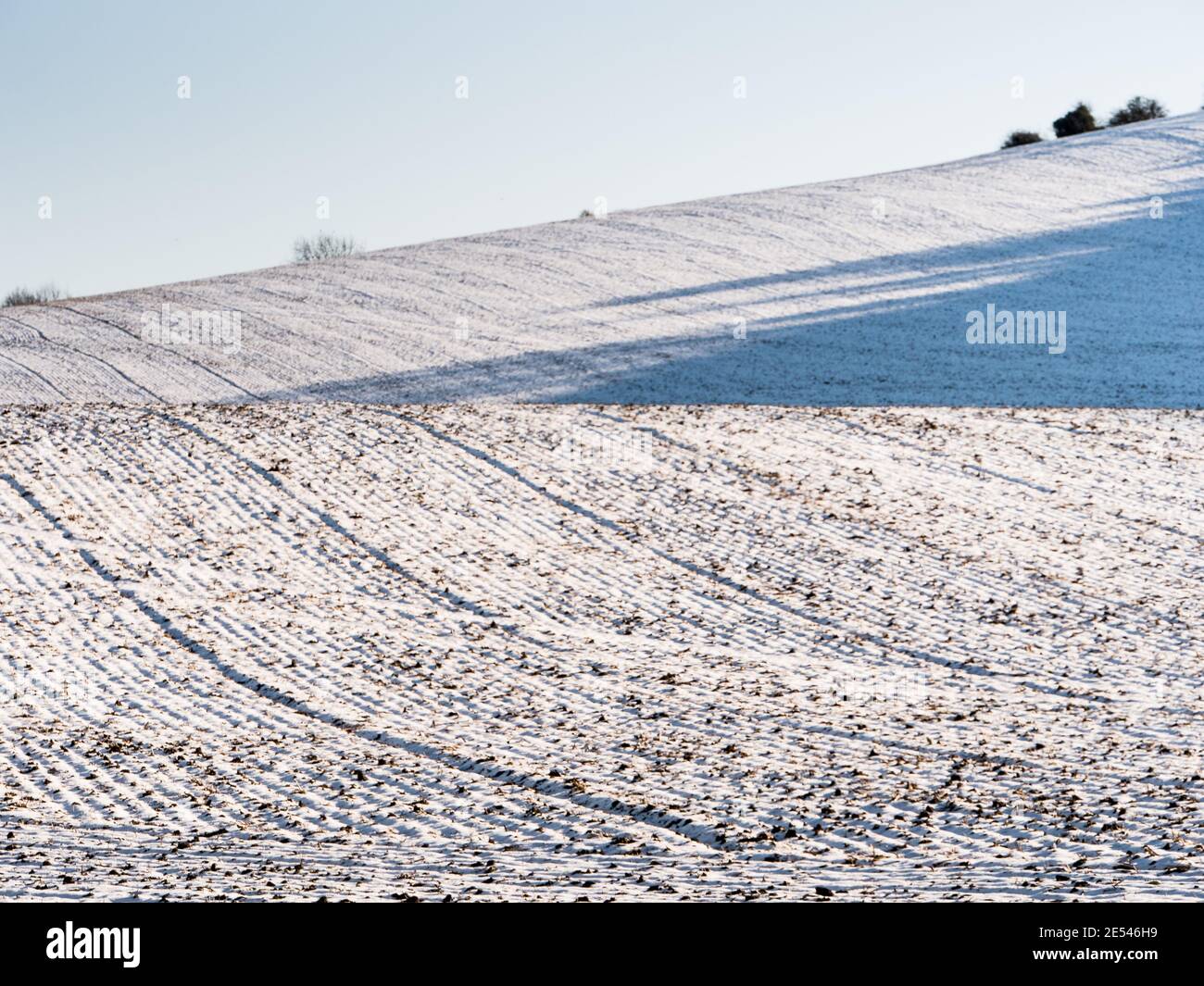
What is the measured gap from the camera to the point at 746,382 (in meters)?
28.7

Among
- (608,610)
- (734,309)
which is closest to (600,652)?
(608,610)

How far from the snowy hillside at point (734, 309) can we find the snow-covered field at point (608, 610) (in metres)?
0.24

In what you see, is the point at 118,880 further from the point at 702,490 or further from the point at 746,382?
the point at 746,382

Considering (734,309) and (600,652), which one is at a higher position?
(734,309)

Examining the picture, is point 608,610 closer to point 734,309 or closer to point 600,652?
point 600,652

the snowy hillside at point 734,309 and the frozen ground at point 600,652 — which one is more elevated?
the snowy hillside at point 734,309

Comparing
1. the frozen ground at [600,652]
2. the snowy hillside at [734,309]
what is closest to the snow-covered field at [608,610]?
the frozen ground at [600,652]

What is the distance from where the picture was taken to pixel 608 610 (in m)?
15.9

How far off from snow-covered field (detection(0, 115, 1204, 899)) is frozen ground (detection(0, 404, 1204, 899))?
57 millimetres

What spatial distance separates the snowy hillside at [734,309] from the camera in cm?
2869

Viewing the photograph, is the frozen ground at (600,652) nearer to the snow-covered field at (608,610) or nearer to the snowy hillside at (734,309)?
the snow-covered field at (608,610)

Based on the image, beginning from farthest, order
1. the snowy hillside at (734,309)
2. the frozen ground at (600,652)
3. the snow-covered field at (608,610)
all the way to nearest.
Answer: the snowy hillside at (734,309), the snow-covered field at (608,610), the frozen ground at (600,652)

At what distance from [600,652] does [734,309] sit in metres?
21.5
